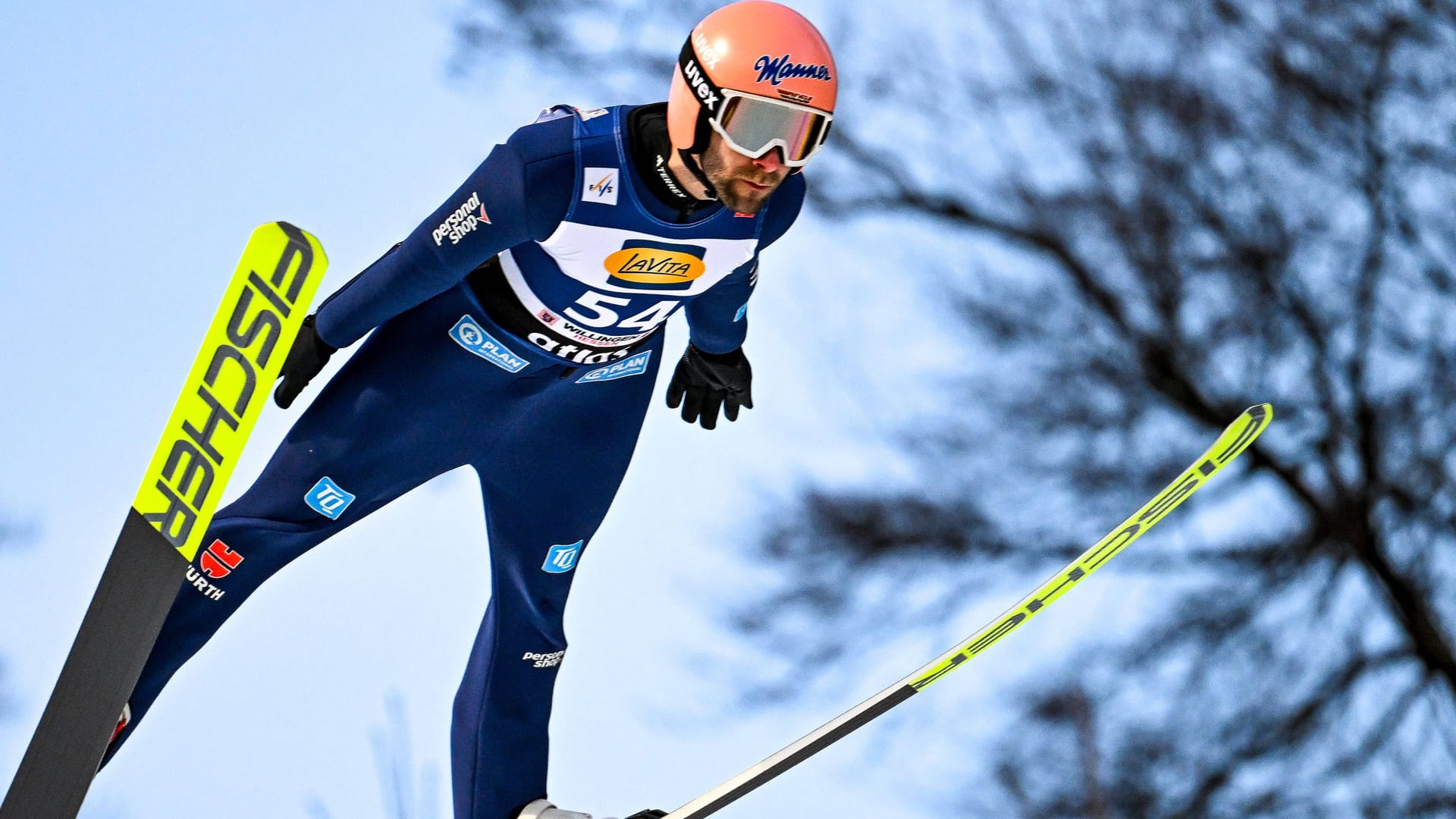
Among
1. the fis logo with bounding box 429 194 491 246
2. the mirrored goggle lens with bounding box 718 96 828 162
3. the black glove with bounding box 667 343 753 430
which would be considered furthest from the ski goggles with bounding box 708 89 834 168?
the black glove with bounding box 667 343 753 430

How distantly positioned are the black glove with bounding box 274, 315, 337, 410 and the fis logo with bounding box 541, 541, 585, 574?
54 cm

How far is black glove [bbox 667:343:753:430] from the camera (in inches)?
121

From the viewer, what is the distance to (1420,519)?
489 centimetres

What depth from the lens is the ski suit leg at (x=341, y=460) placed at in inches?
105

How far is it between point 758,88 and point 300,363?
2.92 feet

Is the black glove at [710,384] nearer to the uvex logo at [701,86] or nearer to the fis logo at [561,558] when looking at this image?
the fis logo at [561,558]

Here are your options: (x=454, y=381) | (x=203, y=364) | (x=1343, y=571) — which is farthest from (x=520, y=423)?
(x=1343, y=571)

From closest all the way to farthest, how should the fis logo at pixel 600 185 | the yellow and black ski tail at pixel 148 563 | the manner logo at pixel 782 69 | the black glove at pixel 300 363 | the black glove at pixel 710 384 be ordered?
1. the yellow and black ski tail at pixel 148 563
2. the manner logo at pixel 782 69
3. the fis logo at pixel 600 185
4. the black glove at pixel 300 363
5. the black glove at pixel 710 384

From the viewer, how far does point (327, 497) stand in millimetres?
2689

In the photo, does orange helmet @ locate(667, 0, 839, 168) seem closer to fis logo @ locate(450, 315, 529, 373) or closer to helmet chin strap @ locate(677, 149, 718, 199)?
helmet chin strap @ locate(677, 149, 718, 199)

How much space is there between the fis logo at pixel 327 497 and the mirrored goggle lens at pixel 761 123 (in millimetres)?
901

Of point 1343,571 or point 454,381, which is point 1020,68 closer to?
point 1343,571

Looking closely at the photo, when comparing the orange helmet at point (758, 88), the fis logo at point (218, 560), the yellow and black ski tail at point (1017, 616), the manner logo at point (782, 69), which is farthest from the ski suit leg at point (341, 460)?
the yellow and black ski tail at point (1017, 616)

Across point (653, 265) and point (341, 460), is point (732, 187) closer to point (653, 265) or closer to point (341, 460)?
point (653, 265)
